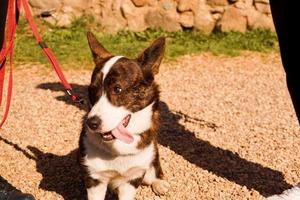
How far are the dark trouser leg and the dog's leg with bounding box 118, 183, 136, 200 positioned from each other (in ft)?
4.50

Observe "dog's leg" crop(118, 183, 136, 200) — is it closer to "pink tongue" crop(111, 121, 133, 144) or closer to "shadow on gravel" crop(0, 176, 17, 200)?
"pink tongue" crop(111, 121, 133, 144)

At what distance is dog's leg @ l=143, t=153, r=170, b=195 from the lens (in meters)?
4.41

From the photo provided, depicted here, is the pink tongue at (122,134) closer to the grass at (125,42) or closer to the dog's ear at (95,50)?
the dog's ear at (95,50)

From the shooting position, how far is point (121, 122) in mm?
3564

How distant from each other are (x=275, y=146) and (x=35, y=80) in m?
3.92

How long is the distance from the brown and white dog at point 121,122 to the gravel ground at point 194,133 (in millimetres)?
633

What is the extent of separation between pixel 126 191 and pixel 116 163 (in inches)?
13.2

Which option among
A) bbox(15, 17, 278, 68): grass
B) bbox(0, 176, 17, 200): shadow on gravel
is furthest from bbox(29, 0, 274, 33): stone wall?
bbox(0, 176, 17, 200): shadow on gravel

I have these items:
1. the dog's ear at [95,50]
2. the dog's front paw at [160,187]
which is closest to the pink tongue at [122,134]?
the dog's ear at [95,50]

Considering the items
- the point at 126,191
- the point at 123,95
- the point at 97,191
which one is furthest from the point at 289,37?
the point at 97,191

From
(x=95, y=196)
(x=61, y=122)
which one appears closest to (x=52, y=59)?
(x=95, y=196)

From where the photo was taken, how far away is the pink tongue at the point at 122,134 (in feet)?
11.6

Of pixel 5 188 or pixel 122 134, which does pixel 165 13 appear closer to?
pixel 5 188

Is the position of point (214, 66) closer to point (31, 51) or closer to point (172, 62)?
point (172, 62)
